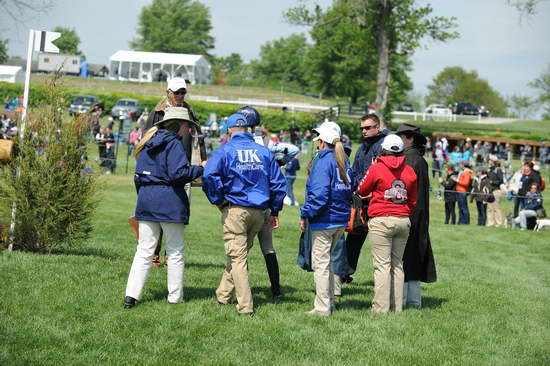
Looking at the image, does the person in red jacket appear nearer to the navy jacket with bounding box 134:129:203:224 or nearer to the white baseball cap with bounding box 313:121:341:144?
the white baseball cap with bounding box 313:121:341:144

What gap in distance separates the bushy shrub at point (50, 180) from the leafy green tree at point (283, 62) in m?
106

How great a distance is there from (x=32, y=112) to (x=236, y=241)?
3942mm

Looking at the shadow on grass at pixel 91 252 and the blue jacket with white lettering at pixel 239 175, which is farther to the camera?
the shadow on grass at pixel 91 252

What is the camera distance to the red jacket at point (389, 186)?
7457 mm

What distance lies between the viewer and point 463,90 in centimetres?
10569

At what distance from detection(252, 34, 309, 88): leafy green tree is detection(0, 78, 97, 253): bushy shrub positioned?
10641 centimetres

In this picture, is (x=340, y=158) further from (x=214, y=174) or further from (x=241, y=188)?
(x=214, y=174)

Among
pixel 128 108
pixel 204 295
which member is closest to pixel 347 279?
pixel 204 295

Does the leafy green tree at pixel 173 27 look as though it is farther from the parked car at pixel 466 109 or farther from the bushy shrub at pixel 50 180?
the bushy shrub at pixel 50 180

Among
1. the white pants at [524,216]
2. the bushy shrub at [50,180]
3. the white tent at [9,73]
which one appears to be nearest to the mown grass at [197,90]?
the white tent at [9,73]

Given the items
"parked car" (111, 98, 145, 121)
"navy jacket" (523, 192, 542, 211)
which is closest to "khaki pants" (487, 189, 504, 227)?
"navy jacket" (523, 192, 542, 211)

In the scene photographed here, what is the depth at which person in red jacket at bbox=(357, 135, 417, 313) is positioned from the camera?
24.5ft

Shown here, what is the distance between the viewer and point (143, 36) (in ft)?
417

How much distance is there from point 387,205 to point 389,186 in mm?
199
